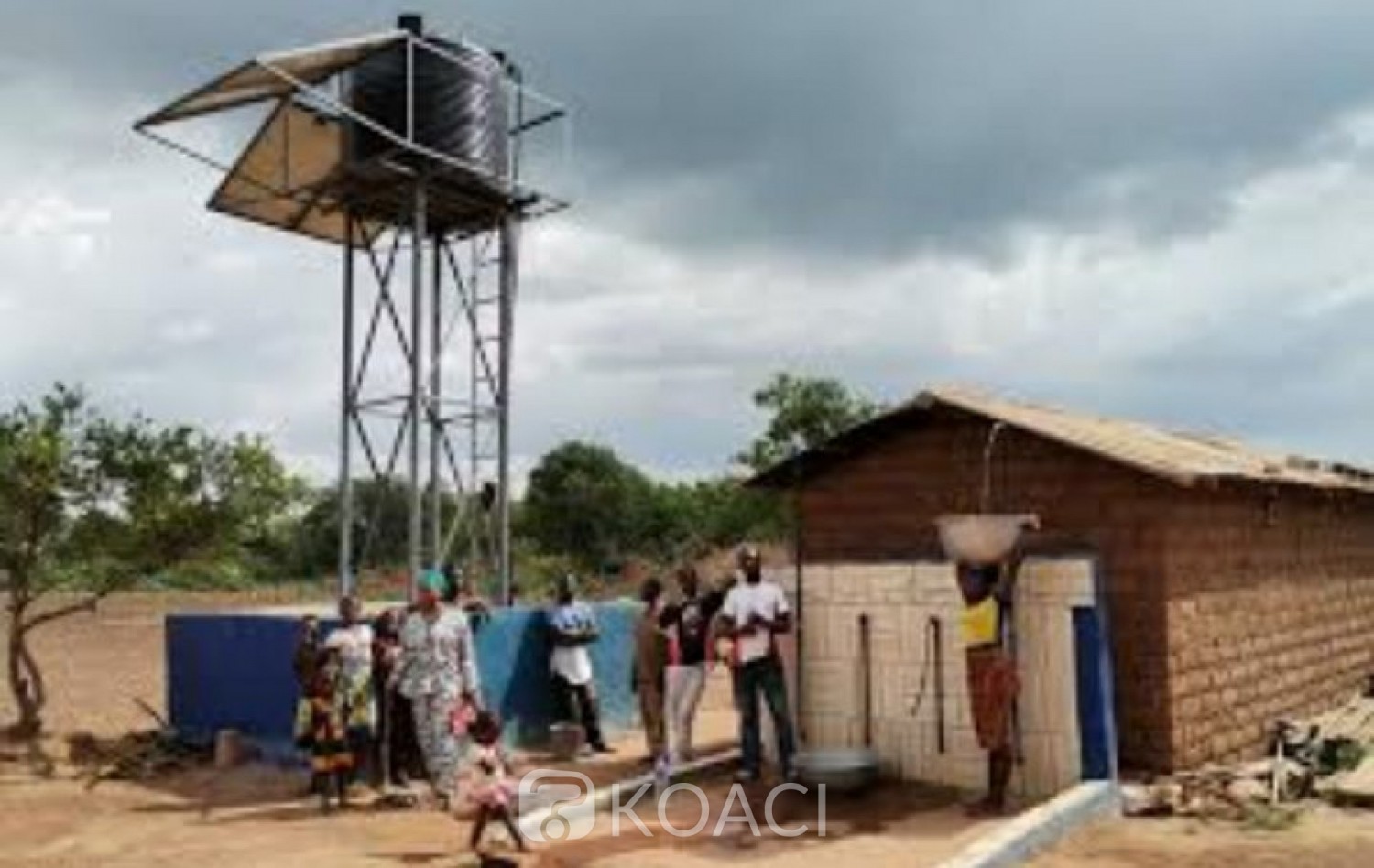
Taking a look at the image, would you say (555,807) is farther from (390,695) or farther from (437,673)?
(390,695)

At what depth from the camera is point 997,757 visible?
12.6m

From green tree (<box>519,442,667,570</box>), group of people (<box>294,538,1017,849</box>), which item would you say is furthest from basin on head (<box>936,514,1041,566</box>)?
green tree (<box>519,442,667,570</box>)

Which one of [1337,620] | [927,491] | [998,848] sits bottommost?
[998,848]

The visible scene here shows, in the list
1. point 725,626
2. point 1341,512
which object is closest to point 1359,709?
point 1341,512

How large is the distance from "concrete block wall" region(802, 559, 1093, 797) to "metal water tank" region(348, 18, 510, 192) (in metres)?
5.83

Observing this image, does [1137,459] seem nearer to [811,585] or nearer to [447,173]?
[811,585]

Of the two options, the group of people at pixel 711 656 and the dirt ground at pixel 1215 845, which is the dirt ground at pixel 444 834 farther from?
the group of people at pixel 711 656

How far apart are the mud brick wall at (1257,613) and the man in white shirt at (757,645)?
286 cm

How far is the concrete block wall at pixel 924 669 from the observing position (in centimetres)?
1263

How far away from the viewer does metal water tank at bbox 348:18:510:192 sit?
1727 cm

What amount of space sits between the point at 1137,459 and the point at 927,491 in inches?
94.1

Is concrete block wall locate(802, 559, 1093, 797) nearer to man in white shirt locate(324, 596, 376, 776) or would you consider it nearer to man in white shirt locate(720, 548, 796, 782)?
man in white shirt locate(720, 548, 796, 782)

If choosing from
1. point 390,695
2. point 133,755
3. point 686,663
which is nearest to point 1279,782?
point 686,663

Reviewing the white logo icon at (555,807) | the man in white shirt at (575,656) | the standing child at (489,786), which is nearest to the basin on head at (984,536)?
the white logo icon at (555,807)
